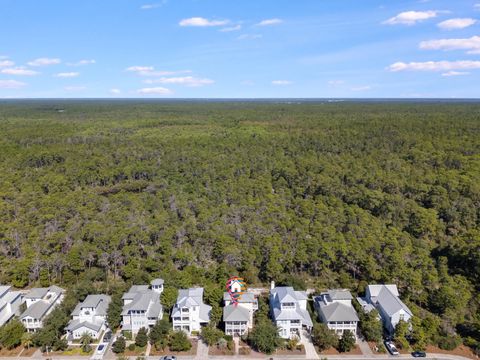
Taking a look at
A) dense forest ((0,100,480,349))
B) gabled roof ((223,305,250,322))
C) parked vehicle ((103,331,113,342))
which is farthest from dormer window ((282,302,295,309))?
parked vehicle ((103,331,113,342))

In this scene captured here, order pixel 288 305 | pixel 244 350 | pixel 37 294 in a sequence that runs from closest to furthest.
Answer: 1. pixel 244 350
2. pixel 288 305
3. pixel 37 294

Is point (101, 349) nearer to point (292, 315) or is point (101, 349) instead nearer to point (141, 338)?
point (141, 338)

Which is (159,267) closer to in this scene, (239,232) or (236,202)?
(239,232)

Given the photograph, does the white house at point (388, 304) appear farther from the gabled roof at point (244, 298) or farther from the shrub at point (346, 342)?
the gabled roof at point (244, 298)

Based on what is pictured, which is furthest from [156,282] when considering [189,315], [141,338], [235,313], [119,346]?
[235,313]

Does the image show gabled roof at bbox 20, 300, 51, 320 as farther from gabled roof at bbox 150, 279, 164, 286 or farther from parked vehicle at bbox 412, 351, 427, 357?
parked vehicle at bbox 412, 351, 427, 357

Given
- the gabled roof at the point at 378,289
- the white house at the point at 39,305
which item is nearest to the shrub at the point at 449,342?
the gabled roof at the point at 378,289

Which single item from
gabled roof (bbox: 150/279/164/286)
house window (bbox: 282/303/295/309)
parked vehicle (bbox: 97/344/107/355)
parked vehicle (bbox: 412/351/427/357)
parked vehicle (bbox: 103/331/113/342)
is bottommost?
parked vehicle (bbox: 103/331/113/342)
